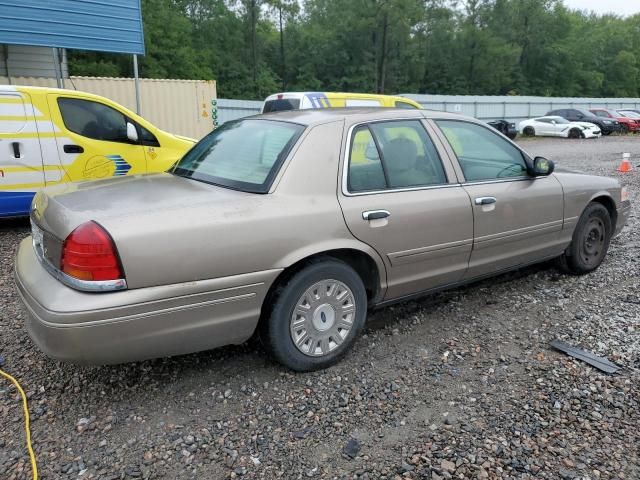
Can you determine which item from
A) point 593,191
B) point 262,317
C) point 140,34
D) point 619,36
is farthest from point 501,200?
point 619,36

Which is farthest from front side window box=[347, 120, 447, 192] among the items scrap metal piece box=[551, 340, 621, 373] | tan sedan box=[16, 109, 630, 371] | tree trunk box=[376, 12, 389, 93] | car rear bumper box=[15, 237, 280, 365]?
tree trunk box=[376, 12, 389, 93]

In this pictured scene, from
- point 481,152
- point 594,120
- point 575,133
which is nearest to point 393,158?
point 481,152

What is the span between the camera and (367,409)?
116 inches

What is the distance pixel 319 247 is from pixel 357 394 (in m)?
0.86

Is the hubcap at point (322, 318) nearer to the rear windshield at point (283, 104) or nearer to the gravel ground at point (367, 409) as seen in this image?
the gravel ground at point (367, 409)

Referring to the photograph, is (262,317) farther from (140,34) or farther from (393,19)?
(393,19)

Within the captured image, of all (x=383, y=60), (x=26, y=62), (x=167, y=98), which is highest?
(x=383, y=60)

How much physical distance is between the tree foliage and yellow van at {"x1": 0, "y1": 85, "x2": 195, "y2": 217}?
75.2 ft

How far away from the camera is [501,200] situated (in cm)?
400

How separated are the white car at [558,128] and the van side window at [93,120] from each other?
24945 mm

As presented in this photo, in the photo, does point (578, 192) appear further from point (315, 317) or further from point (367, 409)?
point (367, 409)

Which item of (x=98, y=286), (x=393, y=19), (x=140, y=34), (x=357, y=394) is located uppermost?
(x=393, y=19)

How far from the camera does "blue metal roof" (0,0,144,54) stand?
10.3m

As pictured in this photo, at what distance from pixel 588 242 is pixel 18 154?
613 centimetres
